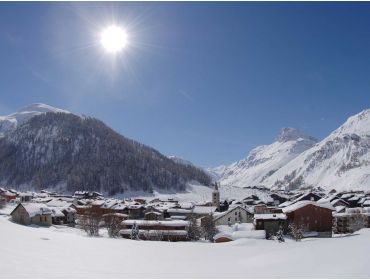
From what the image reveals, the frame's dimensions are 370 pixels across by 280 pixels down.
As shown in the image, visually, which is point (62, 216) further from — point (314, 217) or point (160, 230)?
point (314, 217)

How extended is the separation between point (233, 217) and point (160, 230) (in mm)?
30081

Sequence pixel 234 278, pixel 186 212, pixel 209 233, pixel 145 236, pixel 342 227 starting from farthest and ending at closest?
pixel 186 212, pixel 342 227, pixel 209 233, pixel 145 236, pixel 234 278

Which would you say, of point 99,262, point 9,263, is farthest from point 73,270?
point 99,262

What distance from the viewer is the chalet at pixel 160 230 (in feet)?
214

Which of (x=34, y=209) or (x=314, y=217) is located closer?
(x=314, y=217)

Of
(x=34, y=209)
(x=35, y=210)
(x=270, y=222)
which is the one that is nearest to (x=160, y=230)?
(x=270, y=222)

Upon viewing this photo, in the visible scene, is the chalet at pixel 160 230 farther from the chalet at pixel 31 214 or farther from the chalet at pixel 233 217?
the chalet at pixel 233 217

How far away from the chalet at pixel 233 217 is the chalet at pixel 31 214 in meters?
37.2

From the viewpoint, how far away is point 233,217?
93750mm

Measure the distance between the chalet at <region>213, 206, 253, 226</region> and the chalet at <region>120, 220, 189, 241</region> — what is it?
20.7m

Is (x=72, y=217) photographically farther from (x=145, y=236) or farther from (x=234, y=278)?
(x=234, y=278)

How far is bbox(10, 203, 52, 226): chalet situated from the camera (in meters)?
76.6

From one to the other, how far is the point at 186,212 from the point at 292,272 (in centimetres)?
9279

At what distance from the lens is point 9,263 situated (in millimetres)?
19031
